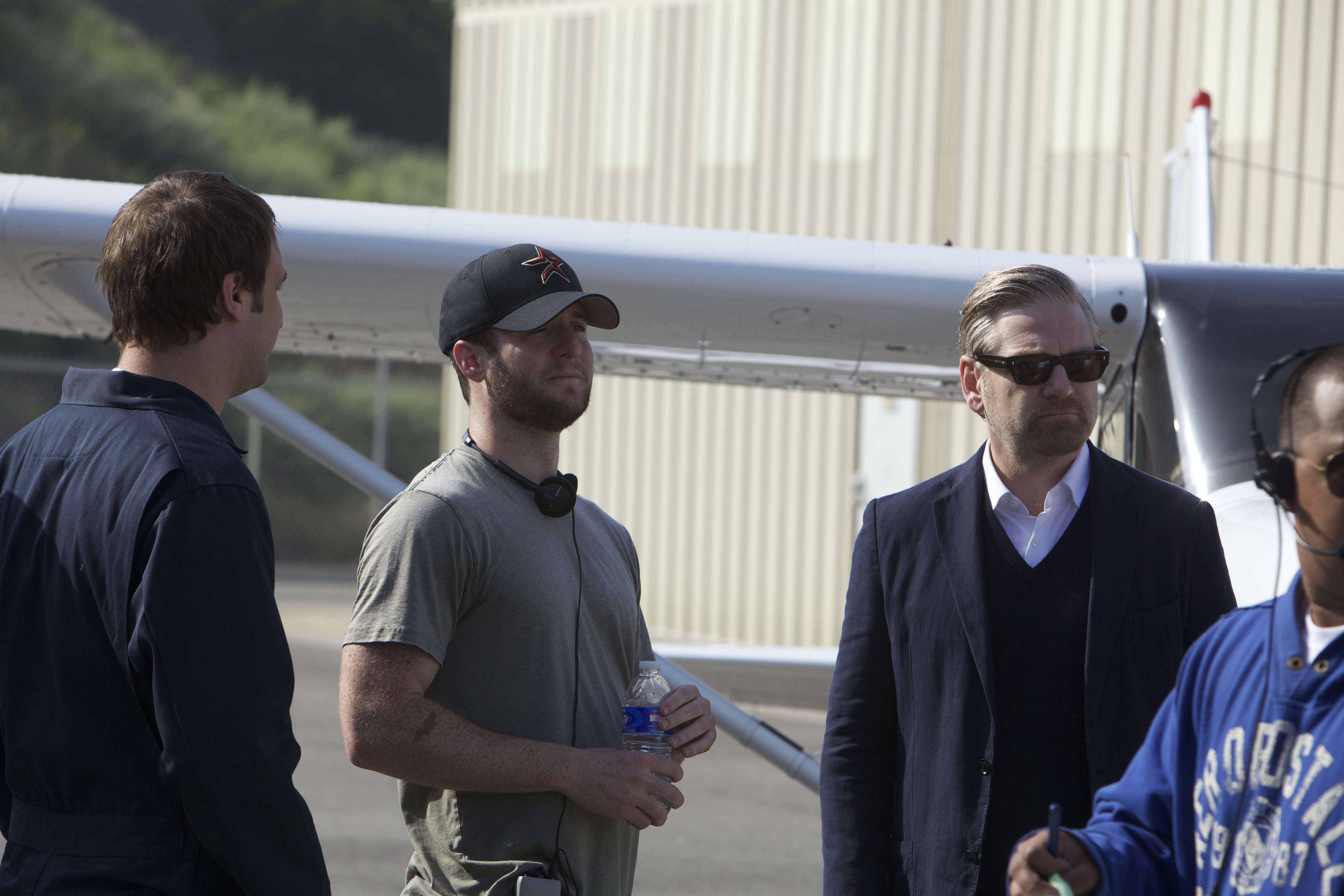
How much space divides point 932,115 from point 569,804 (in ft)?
30.4

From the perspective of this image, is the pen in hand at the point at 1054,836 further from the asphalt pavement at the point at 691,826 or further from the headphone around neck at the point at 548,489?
the asphalt pavement at the point at 691,826

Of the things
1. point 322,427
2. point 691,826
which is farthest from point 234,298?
point 322,427

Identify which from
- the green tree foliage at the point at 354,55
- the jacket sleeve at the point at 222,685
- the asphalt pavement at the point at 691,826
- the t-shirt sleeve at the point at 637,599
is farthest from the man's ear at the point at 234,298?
the green tree foliage at the point at 354,55

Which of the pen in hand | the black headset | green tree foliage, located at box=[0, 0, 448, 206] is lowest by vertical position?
the pen in hand

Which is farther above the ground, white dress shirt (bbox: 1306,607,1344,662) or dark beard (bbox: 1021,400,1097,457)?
dark beard (bbox: 1021,400,1097,457)

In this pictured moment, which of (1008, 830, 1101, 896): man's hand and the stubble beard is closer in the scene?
(1008, 830, 1101, 896): man's hand

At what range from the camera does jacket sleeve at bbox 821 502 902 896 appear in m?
1.99

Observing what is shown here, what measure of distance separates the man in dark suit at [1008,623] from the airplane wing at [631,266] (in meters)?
1.62

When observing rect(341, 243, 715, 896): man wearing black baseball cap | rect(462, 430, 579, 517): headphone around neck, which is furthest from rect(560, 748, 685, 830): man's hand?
rect(462, 430, 579, 517): headphone around neck

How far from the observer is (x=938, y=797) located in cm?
190

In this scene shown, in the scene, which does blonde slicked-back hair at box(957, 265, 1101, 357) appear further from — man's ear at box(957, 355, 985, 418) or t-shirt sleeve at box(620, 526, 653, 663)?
t-shirt sleeve at box(620, 526, 653, 663)

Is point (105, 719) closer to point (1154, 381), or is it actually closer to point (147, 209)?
point (147, 209)

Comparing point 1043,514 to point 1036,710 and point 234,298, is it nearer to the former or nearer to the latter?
point 1036,710

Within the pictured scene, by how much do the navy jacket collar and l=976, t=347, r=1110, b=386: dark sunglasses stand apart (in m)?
1.22
